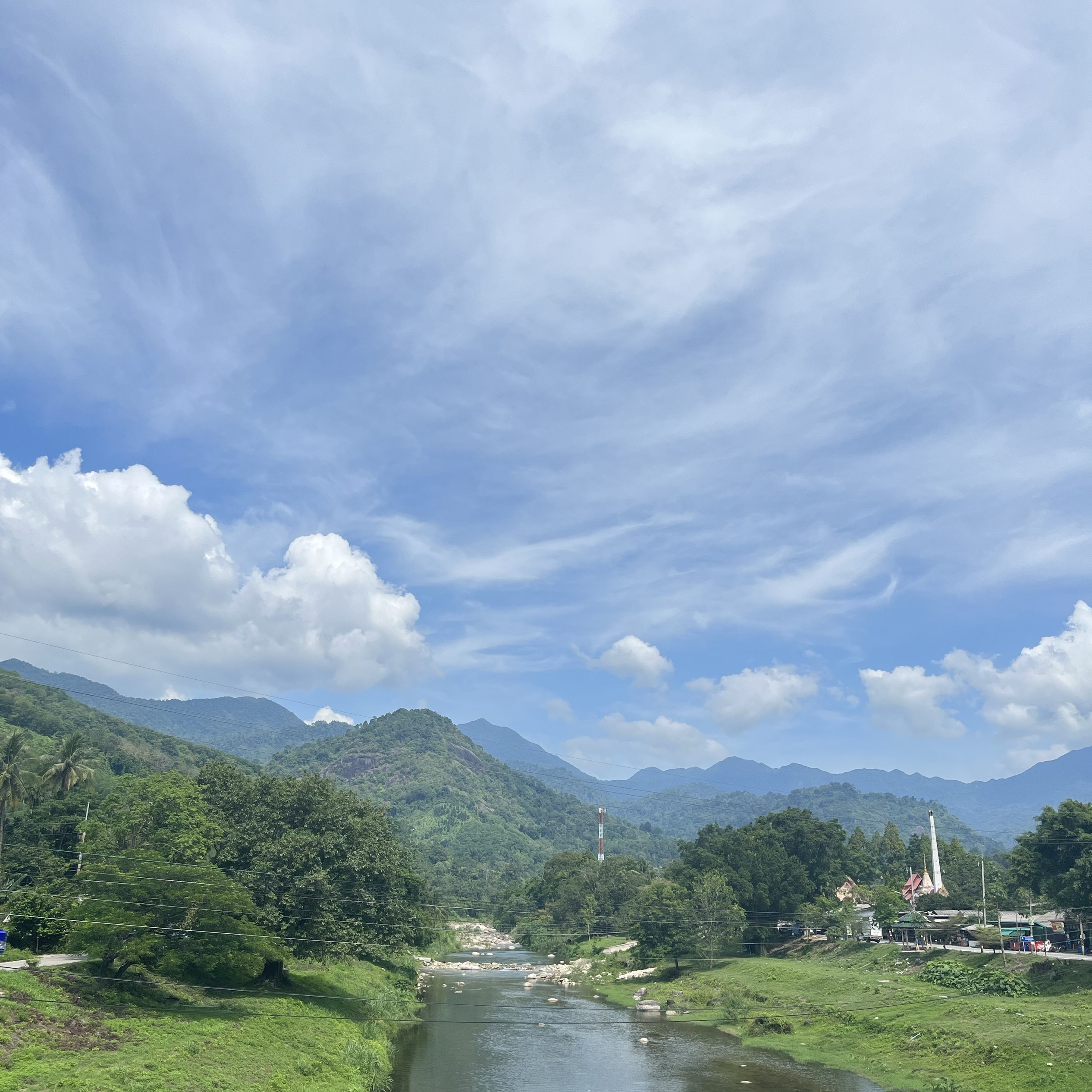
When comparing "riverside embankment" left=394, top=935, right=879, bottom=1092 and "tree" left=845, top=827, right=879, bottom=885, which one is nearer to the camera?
"riverside embankment" left=394, top=935, right=879, bottom=1092

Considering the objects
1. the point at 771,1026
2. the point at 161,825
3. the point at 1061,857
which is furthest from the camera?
the point at 1061,857

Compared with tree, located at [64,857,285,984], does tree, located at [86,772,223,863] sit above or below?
above

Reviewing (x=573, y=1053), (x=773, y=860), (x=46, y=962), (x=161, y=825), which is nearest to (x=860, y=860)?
(x=773, y=860)

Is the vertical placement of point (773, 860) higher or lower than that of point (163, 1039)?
higher

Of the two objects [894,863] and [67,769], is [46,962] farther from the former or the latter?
[894,863]

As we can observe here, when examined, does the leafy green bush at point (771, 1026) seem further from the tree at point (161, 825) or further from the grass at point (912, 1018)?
the tree at point (161, 825)

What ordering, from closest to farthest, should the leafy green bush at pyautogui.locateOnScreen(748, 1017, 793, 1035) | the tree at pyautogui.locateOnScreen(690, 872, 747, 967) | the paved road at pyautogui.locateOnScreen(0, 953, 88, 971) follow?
the paved road at pyautogui.locateOnScreen(0, 953, 88, 971), the leafy green bush at pyautogui.locateOnScreen(748, 1017, 793, 1035), the tree at pyautogui.locateOnScreen(690, 872, 747, 967)

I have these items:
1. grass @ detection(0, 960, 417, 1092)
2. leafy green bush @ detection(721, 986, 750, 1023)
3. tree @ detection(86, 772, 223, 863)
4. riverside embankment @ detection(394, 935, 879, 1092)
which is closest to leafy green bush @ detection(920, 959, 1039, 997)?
leafy green bush @ detection(721, 986, 750, 1023)

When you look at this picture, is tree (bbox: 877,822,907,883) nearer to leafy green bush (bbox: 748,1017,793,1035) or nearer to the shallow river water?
leafy green bush (bbox: 748,1017,793,1035)

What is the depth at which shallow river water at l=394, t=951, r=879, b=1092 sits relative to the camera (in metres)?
52.8

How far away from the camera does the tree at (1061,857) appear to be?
232ft

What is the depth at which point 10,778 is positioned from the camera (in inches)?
3150

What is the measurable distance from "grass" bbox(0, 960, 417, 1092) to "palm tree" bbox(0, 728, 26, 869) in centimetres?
3967

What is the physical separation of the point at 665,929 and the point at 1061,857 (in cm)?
4582
